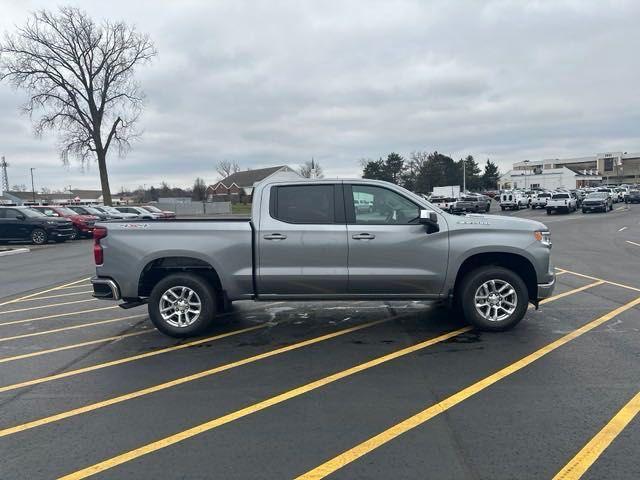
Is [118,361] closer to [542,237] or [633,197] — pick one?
[542,237]

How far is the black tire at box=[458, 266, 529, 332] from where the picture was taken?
6156mm

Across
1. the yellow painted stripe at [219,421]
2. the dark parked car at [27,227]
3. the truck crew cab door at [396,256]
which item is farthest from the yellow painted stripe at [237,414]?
the dark parked car at [27,227]

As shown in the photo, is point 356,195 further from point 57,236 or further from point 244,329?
point 57,236

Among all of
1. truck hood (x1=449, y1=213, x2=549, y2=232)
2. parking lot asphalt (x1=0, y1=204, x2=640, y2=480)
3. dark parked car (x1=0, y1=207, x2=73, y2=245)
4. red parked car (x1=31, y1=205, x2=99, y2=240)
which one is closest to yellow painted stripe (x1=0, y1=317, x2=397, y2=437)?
parking lot asphalt (x1=0, y1=204, x2=640, y2=480)

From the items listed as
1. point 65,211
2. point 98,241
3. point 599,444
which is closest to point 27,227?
point 65,211

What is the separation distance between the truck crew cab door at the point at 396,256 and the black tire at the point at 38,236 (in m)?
20.4

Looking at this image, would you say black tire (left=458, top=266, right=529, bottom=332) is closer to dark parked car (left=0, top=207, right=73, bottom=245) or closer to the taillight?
the taillight

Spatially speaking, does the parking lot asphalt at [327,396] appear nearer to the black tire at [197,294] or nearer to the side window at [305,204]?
the black tire at [197,294]

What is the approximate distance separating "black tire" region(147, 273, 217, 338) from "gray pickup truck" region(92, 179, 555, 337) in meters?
0.01

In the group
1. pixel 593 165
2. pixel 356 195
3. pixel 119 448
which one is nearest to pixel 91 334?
pixel 119 448

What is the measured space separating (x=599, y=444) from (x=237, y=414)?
2.65 meters

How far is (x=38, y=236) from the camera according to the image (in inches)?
879

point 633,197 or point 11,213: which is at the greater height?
point 11,213

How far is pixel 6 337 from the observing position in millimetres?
6625
